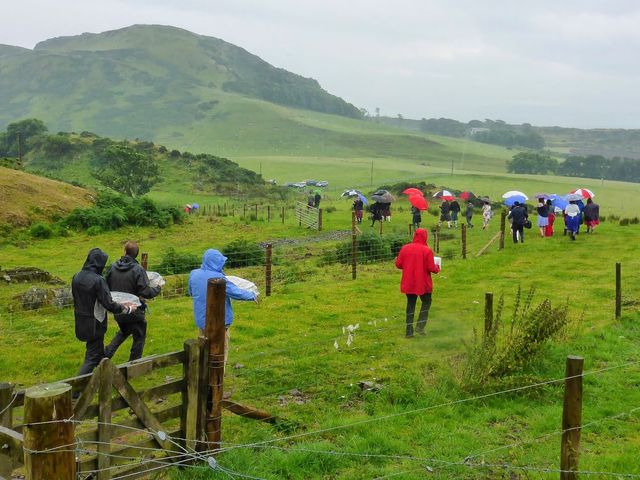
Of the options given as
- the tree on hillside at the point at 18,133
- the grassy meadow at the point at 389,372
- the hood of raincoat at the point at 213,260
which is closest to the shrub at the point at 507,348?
the grassy meadow at the point at 389,372

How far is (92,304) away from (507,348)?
5784mm

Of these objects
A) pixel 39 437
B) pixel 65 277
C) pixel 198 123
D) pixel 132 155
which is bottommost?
pixel 65 277

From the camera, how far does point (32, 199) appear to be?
102 ft

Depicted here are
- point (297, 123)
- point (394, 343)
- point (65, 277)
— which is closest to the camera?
point (394, 343)

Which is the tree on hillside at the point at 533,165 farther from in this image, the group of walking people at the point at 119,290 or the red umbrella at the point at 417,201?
the group of walking people at the point at 119,290

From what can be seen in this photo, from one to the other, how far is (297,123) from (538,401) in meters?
183

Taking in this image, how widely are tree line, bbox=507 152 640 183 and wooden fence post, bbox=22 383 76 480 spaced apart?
454 ft

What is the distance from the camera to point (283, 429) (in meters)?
7.61

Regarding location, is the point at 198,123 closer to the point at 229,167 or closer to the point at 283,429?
the point at 229,167

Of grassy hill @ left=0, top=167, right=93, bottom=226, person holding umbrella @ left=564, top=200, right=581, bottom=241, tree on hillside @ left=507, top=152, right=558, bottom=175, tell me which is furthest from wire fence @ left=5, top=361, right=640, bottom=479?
tree on hillside @ left=507, top=152, right=558, bottom=175

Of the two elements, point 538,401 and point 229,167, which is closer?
point 538,401

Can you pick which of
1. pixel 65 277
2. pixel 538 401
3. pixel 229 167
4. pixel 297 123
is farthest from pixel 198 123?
pixel 538 401

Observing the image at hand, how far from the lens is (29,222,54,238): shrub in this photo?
2767cm

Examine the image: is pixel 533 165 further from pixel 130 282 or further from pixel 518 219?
pixel 130 282
